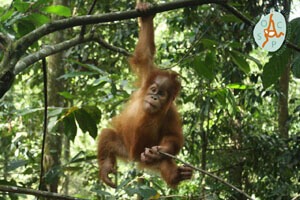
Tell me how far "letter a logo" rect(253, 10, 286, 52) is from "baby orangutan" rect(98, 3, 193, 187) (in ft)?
4.63

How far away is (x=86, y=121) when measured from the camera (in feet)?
7.78

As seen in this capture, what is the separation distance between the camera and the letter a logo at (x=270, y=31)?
1.16 metres

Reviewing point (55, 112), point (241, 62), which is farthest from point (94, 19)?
point (241, 62)

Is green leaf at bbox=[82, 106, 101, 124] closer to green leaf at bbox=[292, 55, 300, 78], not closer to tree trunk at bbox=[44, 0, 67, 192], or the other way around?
tree trunk at bbox=[44, 0, 67, 192]

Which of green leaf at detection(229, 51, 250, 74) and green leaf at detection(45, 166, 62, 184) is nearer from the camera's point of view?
green leaf at detection(229, 51, 250, 74)

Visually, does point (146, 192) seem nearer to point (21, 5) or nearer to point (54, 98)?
point (21, 5)

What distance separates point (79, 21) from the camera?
1.70 metres

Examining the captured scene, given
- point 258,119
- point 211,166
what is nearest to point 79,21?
point 211,166

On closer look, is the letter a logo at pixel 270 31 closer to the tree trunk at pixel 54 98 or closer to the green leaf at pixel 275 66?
the green leaf at pixel 275 66

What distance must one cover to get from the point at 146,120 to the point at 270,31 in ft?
5.65

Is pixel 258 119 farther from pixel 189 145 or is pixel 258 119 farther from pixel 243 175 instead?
pixel 189 145

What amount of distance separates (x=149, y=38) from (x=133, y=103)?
545 millimetres

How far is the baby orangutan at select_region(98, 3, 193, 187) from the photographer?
8.80 feet

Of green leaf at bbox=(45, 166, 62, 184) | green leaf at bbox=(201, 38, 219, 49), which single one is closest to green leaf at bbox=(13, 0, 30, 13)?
green leaf at bbox=(201, 38, 219, 49)
